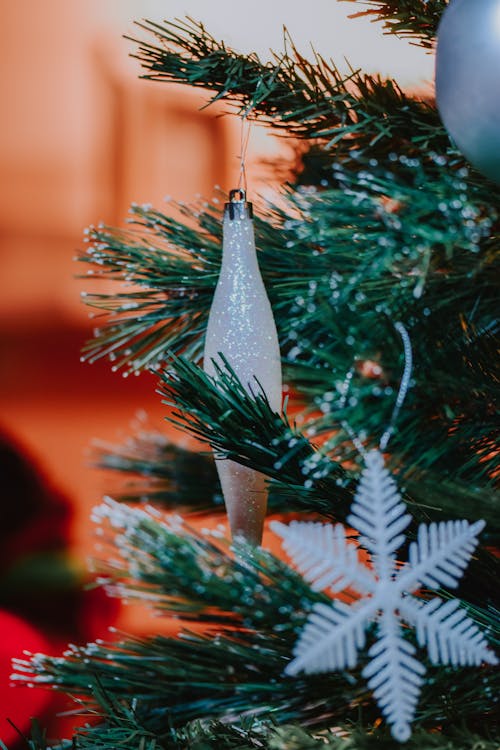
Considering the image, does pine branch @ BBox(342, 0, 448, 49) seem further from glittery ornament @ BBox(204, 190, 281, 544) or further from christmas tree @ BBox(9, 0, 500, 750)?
glittery ornament @ BBox(204, 190, 281, 544)

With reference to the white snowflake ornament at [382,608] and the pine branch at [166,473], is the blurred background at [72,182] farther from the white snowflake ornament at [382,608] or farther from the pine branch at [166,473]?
the white snowflake ornament at [382,608]

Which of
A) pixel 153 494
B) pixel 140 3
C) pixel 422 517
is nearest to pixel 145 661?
pixel 422 517

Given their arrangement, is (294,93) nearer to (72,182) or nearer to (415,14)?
(415,14)

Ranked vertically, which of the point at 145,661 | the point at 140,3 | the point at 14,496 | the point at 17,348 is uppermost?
the point at 140,3

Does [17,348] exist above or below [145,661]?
above

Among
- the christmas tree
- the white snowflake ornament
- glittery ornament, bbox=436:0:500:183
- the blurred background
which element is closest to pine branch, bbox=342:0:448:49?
the christmas tree

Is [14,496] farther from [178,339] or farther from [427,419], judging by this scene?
[427,419]
